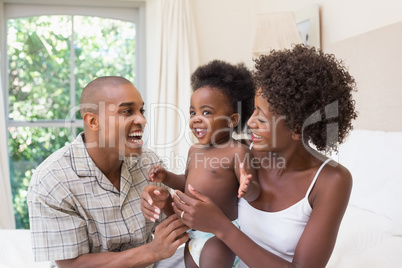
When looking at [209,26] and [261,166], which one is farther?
[209,26]

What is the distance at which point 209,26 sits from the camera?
4.26m

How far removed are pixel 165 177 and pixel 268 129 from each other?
1.81ft

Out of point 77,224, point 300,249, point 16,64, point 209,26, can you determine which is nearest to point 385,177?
point 300,249

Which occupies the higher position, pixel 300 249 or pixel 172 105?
pixel 172 105

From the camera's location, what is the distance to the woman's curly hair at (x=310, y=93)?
1.15 m

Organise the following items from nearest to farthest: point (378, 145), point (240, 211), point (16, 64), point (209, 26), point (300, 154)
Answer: point (300, 154) → point (240, 211) → point (378, 145) → point (16, 64) → point (209, 26)

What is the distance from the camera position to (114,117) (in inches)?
57.6

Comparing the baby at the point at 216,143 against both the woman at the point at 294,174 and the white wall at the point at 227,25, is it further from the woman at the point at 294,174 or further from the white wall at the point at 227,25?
the white wall at the point at 227,25

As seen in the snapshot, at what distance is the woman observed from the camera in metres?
1.10

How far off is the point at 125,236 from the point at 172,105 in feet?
8.77

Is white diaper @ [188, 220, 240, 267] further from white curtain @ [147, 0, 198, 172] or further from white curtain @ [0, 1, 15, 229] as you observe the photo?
white curtain @ [0, 1, 15, 229]

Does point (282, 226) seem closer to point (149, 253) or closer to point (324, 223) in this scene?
point (324, 223)

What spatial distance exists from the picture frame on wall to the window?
5.64ft

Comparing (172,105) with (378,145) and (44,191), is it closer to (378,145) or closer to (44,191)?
(378,145)
